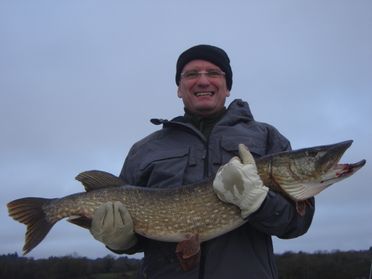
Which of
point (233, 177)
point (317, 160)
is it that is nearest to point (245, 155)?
point (233, 177)

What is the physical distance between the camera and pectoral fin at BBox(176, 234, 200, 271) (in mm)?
3852

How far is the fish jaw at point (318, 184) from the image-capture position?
404 cm

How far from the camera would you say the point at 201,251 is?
159 inches

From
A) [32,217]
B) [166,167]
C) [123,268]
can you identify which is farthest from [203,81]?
[123,268]

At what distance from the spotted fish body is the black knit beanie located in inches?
57.0

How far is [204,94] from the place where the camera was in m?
4.78

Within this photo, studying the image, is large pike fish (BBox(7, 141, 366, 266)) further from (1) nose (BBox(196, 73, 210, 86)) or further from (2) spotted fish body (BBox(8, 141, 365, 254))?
(1) nose (BBox(196, 73, 210, 86))

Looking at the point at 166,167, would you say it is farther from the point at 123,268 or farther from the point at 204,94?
the point at 123,268

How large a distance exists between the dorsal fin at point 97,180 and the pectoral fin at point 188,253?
1.09m

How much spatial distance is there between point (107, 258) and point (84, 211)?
150ft

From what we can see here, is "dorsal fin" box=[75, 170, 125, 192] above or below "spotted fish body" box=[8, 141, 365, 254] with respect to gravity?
above

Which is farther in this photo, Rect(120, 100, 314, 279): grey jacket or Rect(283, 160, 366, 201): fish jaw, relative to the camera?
Rect(283, 160, 366, 201): fish jaw

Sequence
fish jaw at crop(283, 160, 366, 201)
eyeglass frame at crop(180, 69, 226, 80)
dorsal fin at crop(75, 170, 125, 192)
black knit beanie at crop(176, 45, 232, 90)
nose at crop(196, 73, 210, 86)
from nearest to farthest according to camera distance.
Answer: fish jaw at crop(283, 160, 366, 201), dorsal fin at crop(75, 170, 125, 192), nose at crop(196, 73, 210, 86), eyeglass frame at crop(180, 69, 226, 80), black knit beanie at crop(176, 45, 232, 90)

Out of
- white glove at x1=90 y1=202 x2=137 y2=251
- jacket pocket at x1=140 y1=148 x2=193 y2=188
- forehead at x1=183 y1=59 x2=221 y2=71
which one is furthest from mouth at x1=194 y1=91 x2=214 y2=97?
white glove at x1=90 y1=202 x2=137 y2=251
